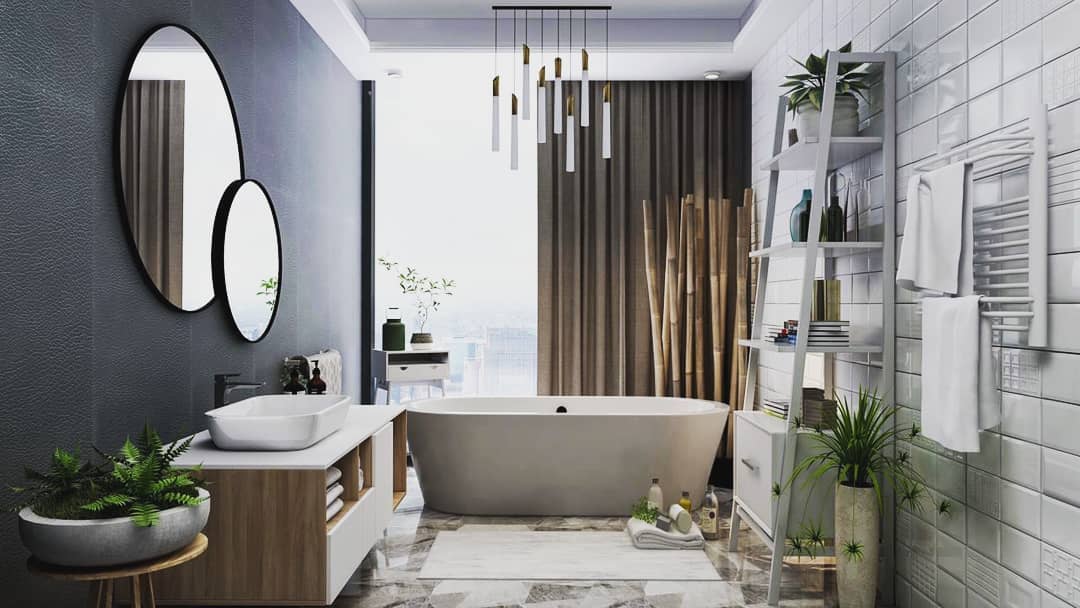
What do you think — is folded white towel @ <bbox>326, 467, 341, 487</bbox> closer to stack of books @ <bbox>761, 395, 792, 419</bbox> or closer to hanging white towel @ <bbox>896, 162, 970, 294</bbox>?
stack of books @ <bbox>761, 395, 792, 419</bbox>

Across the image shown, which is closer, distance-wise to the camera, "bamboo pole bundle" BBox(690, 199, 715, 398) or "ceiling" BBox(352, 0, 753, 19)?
"ceiling" BBox(352, 0, 753, 19)

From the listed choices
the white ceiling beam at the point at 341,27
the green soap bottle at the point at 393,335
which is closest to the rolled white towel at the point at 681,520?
the green soap bottle at the point at 393,335

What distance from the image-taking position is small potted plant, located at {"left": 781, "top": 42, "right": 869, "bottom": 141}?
305cm

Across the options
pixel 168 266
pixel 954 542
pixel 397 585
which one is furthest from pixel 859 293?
pixel 168 266

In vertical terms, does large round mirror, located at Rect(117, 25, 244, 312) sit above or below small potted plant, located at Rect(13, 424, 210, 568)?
above

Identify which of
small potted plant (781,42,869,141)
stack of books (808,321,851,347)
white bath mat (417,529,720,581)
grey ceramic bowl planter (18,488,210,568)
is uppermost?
small potted plant (781,42,869,141)

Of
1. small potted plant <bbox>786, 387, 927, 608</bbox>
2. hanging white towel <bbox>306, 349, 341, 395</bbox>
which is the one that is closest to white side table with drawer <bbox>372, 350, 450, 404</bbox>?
hanging white towel <bbox>306, 349, 341, 395</bbox>

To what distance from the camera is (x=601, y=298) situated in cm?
525

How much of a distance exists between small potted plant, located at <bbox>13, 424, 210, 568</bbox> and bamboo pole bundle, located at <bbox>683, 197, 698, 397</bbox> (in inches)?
137

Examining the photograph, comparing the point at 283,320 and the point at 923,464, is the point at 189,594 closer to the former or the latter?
the point at 283,320

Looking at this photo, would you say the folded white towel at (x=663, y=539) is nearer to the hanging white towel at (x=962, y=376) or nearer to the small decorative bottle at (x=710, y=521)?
the small decorative bottle at (x=710, y=521)

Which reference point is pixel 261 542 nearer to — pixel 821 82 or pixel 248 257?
pixel 248 257

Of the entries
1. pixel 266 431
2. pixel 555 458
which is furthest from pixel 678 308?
pixel 266 431

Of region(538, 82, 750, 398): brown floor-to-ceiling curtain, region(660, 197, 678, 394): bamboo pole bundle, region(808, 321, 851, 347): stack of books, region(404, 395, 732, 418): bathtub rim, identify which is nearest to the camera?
region(808, 321, 851, 347): stack of books
